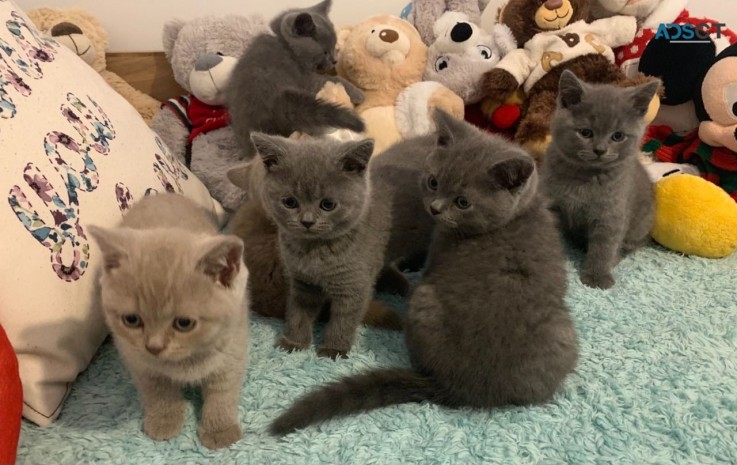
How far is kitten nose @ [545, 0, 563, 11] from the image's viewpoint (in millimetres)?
1800

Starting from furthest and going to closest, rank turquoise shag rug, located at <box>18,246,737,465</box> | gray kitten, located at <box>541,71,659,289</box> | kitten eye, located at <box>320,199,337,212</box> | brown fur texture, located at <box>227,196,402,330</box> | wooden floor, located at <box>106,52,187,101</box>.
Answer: wooden floor, located at <box>106,52,187,101</box> < gray kitten, located at <box>541,71,659,289</box> < brown fur texture, located at <box>227,196,402,330</box> < kitten eye, located at <box>320,199,337,212</box> < turquoise shag rug, located at <box>18,246,737,465</box>

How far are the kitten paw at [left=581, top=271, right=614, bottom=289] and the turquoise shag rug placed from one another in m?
0.17

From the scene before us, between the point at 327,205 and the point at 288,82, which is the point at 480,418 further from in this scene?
the point at 288,82

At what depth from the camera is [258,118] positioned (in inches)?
64.0

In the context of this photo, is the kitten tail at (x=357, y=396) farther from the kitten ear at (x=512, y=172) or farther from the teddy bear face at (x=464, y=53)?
the teddy bear face at (x=464, y=53)

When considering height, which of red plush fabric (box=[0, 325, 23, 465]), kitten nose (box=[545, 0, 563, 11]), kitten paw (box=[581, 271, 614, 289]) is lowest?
kitten paw (box=[581, 271, 614, 289])

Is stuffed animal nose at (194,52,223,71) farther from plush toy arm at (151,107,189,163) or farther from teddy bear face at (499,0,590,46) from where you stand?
teddy bear face at (499,0,590,46)

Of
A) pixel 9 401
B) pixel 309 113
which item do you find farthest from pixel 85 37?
pixel 9 401

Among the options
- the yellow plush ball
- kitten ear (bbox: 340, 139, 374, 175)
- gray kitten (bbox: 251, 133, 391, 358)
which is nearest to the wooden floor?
gray kitten (bbox: 251, 133, 391, 358)

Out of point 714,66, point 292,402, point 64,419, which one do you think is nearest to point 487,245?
point 292,402

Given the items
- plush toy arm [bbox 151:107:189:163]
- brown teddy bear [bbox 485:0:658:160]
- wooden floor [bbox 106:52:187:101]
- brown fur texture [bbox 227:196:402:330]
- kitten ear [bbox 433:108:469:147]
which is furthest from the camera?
wooden floor [bbox 106:52:187:101]

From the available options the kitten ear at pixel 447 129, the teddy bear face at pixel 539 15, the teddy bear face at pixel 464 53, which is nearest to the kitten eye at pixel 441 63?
the teddy bear face at pixel 464 53

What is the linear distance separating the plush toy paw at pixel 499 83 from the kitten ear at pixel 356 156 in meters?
0.88

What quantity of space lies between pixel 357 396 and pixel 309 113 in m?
0.86
